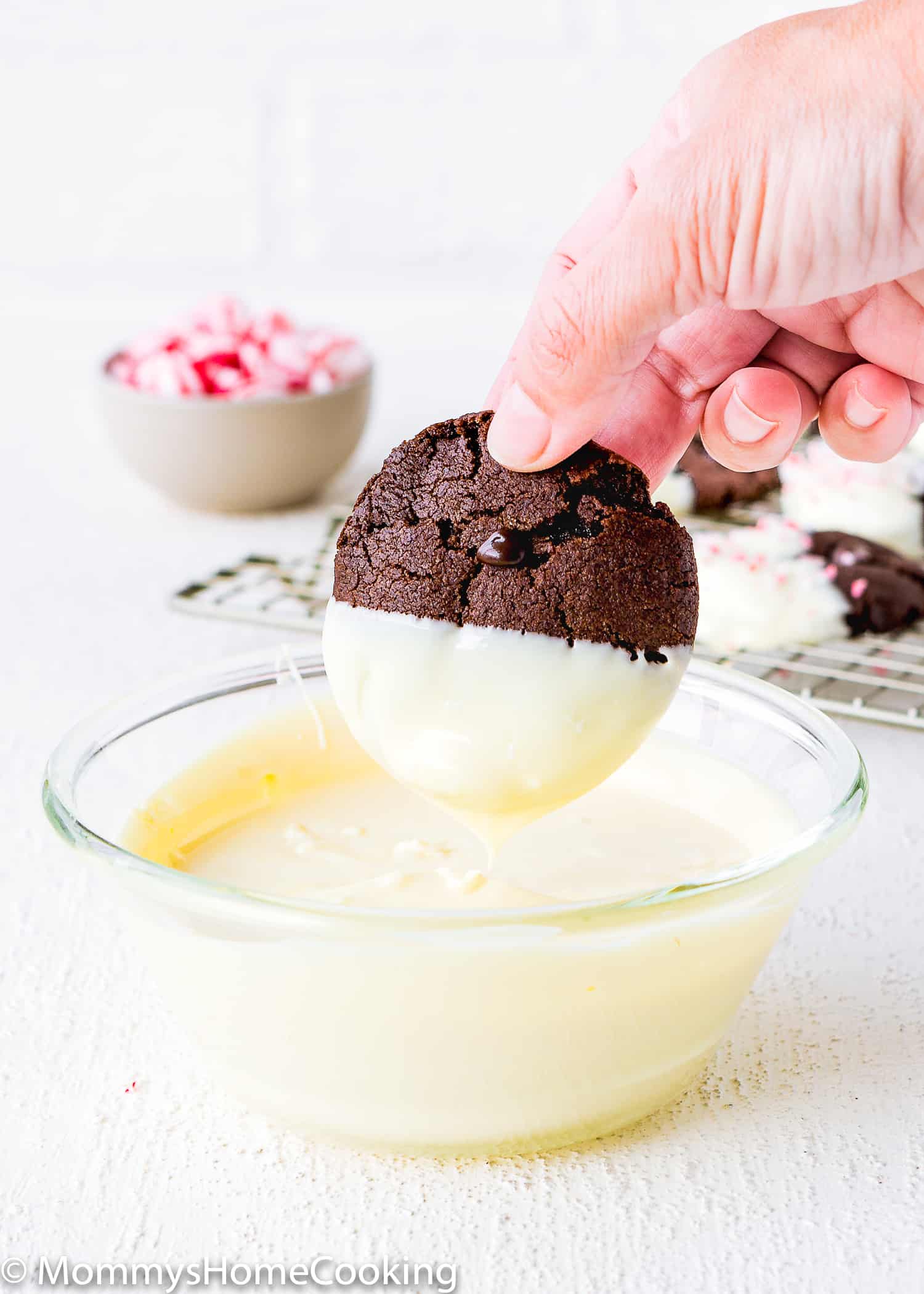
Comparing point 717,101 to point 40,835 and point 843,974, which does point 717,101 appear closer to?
point 843,974

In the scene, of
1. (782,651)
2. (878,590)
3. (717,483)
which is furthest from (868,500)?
(782,651)

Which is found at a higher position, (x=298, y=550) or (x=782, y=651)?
(x=782, y=651)

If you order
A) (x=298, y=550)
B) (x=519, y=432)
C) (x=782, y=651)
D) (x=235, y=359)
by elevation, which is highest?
(x=519, y=432)

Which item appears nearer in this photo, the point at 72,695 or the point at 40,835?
the point at 40,835

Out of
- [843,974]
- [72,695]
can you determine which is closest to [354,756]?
[843,974]

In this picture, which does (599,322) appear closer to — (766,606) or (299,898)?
(299,898)

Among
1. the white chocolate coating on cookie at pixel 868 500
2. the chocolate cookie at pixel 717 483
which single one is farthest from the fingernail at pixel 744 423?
the chocolate cookie at pixel 717 483

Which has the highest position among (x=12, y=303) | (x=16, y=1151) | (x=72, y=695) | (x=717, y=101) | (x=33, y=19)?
(x=717, y=101)
